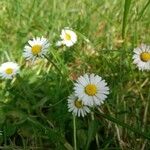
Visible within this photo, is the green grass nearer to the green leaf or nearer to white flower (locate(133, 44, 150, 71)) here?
the green leaf

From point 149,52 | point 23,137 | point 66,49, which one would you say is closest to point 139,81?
point 149,52

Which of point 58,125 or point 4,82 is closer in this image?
point 58,125

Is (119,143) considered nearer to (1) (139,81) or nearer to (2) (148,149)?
(2) (148,149)

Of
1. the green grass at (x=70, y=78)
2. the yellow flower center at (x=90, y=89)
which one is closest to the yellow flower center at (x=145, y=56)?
the green grass at (x=70, y=78)

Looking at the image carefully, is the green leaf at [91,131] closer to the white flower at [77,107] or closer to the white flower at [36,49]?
the white flower at [77,107]

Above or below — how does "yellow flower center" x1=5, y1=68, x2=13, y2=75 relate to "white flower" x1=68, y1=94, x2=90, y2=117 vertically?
above

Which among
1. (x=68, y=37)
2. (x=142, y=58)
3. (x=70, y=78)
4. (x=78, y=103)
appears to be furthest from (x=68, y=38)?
(x=78, y=103)

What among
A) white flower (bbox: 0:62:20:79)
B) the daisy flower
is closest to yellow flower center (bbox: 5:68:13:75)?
white flower (bbox: 0:62:20:79)
